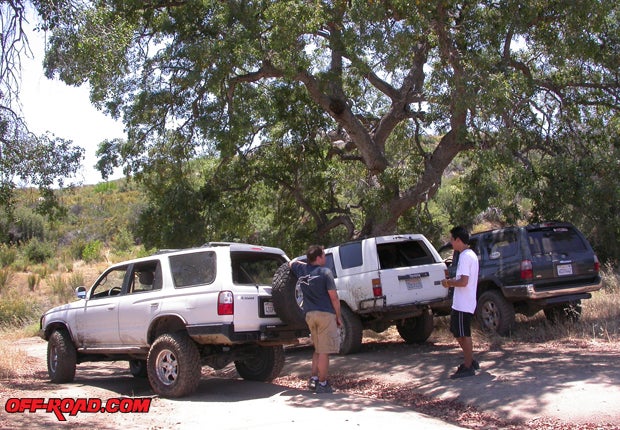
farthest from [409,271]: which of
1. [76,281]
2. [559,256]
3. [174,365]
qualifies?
[76,281]

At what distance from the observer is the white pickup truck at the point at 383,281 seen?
1084cm

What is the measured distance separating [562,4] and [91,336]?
385 inches

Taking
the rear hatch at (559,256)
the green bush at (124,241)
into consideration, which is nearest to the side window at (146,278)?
the rear hatch at (559,256)

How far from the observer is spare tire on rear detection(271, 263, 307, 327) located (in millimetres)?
8578

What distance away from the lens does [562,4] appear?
11.3 meters

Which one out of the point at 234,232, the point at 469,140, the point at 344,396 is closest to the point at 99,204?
the point at 234,232

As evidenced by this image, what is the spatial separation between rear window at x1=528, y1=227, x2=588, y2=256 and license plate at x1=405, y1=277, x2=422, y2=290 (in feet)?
7.09

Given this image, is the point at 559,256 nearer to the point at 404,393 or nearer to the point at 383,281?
the point at 383,281

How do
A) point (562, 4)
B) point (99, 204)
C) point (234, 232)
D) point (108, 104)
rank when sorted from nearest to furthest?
point (562, 4) → point (108, 104) → point (234, 232) → point (99, 204)

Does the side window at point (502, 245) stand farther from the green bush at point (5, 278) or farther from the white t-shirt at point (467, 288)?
the green bush at point (5, 278)

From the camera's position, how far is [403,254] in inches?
460

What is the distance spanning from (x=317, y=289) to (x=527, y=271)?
4.60 meters

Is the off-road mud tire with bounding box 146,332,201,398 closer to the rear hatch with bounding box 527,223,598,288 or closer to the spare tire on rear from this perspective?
the spare tire on rear

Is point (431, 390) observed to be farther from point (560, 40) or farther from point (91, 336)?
point (560, 40)
